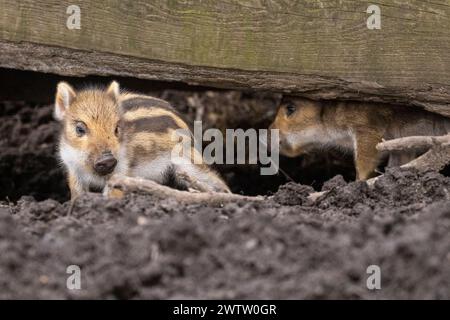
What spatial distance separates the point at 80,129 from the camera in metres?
6.11

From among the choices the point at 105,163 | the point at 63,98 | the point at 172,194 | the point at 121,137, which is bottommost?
the point at 172,194

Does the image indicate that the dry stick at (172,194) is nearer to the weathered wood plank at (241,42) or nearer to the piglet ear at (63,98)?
the weathered wood plank at (241,42)

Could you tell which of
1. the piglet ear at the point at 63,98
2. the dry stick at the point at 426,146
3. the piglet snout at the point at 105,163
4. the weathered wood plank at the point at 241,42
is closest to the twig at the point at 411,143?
the dry stick at the point at 426,146

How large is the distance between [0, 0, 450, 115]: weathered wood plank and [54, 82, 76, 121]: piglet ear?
435 mm

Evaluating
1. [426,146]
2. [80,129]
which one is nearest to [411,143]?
[426,146]

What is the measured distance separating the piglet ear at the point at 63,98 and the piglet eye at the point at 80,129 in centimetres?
26

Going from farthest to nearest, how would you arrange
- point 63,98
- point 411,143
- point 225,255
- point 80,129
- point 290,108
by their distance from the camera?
point 290,108
point 63,98
point 80,129
point 411,143
point 225,255

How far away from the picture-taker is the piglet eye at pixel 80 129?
6.09 m

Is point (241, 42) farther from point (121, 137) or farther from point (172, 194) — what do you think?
point (172, 194)

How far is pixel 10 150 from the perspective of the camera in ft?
25.6

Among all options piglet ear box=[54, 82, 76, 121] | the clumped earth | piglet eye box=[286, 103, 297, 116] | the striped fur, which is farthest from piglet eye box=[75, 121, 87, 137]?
piglet eye box=[286, 103, 297, 116]

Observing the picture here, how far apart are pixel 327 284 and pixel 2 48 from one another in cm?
302

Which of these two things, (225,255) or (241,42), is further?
(241,42)

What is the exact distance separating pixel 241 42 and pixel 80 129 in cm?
128
